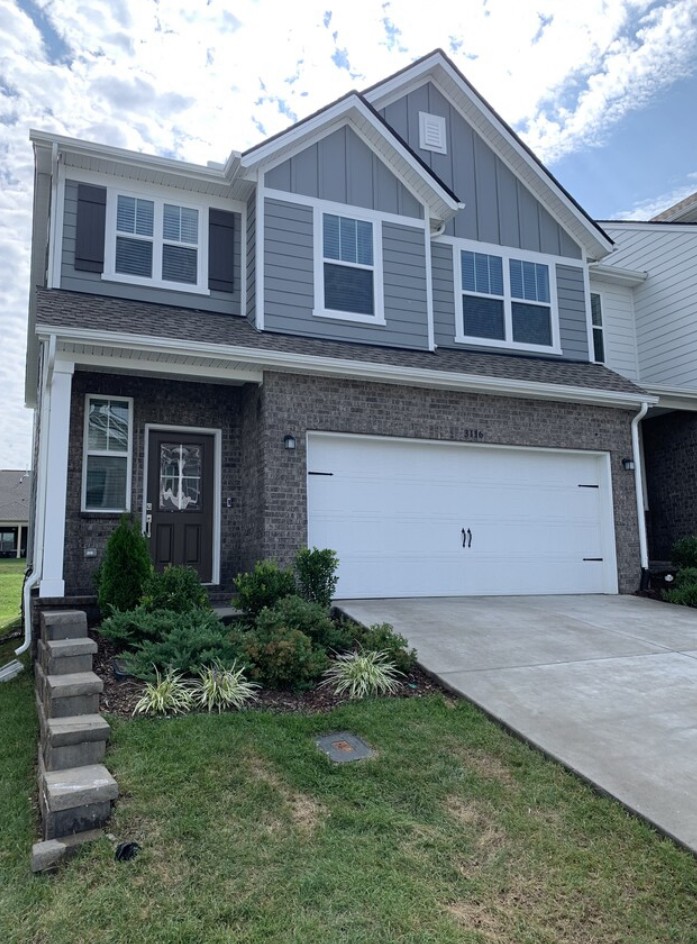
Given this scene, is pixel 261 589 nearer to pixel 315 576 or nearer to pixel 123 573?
pixel 315 576

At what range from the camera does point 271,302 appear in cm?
927

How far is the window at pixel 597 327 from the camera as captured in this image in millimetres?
13133

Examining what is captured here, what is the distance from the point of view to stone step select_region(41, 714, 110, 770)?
12.2 ft

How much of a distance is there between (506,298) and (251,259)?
430cm

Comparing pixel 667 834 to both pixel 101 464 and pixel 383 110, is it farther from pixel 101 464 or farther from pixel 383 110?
pixel 383 110

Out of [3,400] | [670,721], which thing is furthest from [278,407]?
[3,400]

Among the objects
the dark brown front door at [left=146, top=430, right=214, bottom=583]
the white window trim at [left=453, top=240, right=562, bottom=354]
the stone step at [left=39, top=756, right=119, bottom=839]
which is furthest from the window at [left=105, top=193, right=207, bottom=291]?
the stone step at [left=39, top=756, right=119, bottom=839]

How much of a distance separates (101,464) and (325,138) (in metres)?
5.83

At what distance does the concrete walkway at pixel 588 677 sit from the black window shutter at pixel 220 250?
16.4ft

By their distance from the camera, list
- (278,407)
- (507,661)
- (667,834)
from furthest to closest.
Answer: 1. (278,407)
2. (507,661)
3. (667,834)

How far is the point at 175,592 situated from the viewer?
6570 millimetres

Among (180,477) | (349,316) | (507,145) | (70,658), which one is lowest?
(70,658)

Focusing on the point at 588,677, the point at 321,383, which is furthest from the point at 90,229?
the point at 588,677

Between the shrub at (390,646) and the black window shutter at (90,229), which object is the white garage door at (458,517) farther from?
the black window shutter at (90,229)
